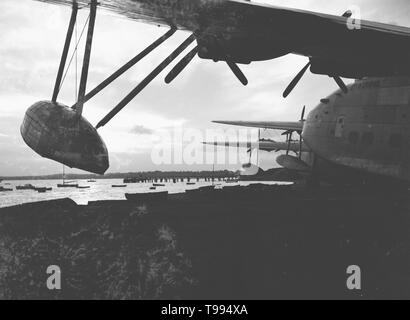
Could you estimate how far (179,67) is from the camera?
888 cm

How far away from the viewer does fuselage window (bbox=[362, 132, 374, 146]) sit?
41.2ft

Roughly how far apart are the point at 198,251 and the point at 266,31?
18.9 ft

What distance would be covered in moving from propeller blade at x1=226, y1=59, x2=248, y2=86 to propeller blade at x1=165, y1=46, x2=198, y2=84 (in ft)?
3.53

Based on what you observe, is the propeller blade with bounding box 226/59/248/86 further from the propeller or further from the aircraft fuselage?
the aircraft fuselage

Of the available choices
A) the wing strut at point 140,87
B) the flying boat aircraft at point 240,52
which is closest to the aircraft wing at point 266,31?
the flying boat aircraft at point 240,52

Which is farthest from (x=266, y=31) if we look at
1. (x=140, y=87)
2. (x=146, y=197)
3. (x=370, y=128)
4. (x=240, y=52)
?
(x=370, y=128)

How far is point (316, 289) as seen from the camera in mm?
8102

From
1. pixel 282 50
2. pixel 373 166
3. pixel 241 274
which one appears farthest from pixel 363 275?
pixel 282 50

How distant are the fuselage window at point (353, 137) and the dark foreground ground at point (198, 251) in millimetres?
4571

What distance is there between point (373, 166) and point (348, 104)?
274 centimetres

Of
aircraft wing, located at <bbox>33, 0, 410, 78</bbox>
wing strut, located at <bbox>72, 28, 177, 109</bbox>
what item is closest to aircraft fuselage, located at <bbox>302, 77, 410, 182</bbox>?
aircraft wing, located at <bbox>33, 0, 410, 78</bbox>

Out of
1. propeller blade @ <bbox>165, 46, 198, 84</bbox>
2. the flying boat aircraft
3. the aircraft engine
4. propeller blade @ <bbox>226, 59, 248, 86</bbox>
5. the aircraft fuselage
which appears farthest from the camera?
the aircraft fuselage

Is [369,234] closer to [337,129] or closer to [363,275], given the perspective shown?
[363,275]
